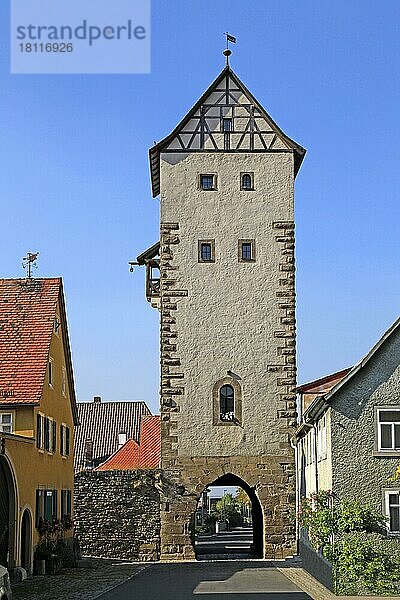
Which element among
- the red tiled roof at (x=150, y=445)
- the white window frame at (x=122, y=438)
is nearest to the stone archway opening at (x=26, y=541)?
the red tiled roof at (x=150, y=445)

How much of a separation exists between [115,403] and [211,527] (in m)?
12.3

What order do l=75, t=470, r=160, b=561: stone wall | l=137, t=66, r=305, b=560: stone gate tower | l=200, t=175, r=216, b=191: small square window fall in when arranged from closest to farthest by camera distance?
l=137, t=66, r=305, b=560: stone gate tower, l=75, t=470, r=160, b=561: stone wall, l=200, t=175, r=216, b=191: small square window

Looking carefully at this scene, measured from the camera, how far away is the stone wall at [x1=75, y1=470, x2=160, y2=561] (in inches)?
1388

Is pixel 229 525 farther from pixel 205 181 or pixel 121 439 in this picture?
pixel 205 181

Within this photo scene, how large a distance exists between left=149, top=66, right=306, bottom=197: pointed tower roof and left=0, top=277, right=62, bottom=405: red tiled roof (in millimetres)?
7002

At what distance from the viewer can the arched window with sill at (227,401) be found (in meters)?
35.3

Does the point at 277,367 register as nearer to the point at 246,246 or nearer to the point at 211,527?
the point at 246,246

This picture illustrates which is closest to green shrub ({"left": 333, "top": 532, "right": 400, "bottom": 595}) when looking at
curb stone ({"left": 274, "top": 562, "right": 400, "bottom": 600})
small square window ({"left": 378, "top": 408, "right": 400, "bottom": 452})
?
curb stone ({"left": 274, "top": 562, "right": 400, "bottom": 600})

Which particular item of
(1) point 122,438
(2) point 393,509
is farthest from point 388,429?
(1) point 122,438

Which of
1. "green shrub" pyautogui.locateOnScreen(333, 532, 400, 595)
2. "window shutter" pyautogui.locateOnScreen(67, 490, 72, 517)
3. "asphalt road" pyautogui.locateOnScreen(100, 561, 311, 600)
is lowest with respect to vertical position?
"asphalt road" pyautogui.locateOnScreen(100, 561, 311, 600)

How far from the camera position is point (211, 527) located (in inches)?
2697

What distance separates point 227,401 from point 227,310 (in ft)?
10.3

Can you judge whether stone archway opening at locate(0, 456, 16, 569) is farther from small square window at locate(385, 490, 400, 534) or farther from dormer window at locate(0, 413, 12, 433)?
small square window at locate(385, 490, 400, 534)

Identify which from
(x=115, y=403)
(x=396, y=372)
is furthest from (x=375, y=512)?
(x=115, y=403)
